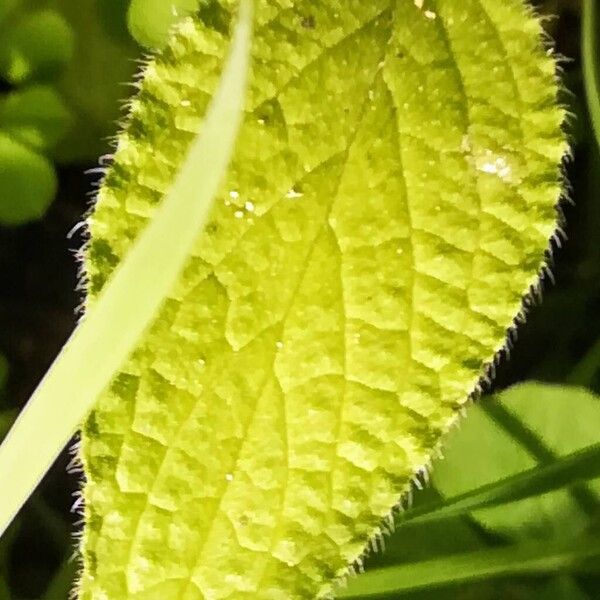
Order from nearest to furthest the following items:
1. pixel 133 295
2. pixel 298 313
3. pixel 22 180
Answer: pixel 133 295
pixel 298 313
pixel 22 180

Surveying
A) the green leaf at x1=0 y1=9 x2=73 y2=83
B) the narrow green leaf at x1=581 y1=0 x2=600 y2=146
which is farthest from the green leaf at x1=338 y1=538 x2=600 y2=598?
the green leaf at x1=0 y1=9 x2=73 y2=83

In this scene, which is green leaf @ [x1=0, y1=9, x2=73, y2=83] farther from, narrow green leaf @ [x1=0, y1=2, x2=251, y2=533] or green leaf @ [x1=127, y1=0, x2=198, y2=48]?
narrow green leaf @ [x1=0, y1=2, x2=251, y2=533]

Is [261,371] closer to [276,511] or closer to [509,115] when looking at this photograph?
[276,511]

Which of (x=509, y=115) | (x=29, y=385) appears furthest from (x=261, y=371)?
(x=29, y=385)

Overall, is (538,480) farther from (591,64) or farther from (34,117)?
(34,117)

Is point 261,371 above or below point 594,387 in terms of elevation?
below

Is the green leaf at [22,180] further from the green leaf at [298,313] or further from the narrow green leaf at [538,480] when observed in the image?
the narrow green leaf at [538,480]

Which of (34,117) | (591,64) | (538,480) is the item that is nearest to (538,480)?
(538,480)
